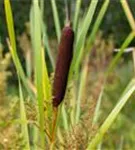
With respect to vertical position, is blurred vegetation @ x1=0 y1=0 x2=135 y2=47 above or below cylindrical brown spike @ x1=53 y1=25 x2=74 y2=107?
below

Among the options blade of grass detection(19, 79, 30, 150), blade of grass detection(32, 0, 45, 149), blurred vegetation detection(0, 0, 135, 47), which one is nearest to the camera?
blade of grass detection(32, 0, 45, 149)

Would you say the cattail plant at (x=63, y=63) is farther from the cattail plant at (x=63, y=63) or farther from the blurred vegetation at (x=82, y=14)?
the blurred vegetation at (x=82, y=14)

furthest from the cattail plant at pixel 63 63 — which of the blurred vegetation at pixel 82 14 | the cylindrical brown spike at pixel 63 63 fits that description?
the blurred vegetation at pixel 82 14

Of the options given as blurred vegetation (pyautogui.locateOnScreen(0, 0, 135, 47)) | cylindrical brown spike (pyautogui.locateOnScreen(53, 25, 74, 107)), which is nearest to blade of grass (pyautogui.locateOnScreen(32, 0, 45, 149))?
cylindrical brown spike (pyautogui.locateOnScreen(53, 25, 74, 107))

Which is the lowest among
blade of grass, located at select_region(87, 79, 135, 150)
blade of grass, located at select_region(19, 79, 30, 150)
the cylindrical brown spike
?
blade of grass, located at select_region(19, 79, 30, 150)

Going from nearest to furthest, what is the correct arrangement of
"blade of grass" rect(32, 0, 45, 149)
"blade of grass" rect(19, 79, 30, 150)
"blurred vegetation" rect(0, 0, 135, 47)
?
"blade of grass" rect(32, 0, 45, 149), "blade of grass" rect(19, 79, 30, 150), "blurred vegetation" rect(0, 0, 135, 47)

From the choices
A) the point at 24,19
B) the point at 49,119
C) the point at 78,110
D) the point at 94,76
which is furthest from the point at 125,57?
the point at 49,119

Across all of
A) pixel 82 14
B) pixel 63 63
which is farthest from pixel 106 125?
pixel 82 14

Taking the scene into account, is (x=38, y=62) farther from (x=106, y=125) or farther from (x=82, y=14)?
(x=82, y=14)

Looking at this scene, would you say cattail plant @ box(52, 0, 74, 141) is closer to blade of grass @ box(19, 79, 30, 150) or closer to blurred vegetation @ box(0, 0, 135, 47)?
blade of grass @ box(19, 79, 30, 150)
